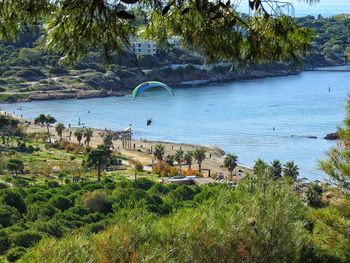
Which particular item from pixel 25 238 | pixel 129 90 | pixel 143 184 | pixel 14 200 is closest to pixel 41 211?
pixel 14 200

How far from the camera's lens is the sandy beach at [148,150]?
29547mm

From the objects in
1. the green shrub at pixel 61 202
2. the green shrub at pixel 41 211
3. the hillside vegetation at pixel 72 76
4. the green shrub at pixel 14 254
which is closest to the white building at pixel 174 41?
the green shrub at pixel 14 254

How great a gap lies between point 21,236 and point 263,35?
375 inches

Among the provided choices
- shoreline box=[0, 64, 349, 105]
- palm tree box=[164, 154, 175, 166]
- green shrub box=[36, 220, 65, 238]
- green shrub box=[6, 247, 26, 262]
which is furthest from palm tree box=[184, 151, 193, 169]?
green shrub box=[6, 247, 26, 262]

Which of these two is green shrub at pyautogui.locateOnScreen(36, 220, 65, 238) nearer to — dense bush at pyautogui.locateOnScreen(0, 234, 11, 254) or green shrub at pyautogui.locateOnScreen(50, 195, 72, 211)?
dense bush at pyautogui.locateOnScreen(0, 234, 11, 254)

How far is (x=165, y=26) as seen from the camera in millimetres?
3502

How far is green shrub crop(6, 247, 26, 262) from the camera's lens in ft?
34.3

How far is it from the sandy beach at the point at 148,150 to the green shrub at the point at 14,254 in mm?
17004

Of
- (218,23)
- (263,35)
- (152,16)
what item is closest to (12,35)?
(152,16)

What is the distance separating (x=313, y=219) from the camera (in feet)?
25.8

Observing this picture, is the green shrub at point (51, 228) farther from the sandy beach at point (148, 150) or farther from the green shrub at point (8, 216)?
the sandy beach at point (148, 150)

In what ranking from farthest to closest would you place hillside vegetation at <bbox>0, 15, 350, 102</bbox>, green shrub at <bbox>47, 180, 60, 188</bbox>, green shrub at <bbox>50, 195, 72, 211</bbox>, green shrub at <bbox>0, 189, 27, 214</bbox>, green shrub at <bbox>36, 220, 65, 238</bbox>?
hillside vegetation at <bbox>0, 15, 350, 102</bbox> → green shrub at <bbox>47, 180, 60, 188</bbox> → green shrub at <bbox>50, 195, 72, 211</bbox> → green shrub at <bbox>0, 189, 27, 214</bbox> → green shrub at <bbox>36, 220, 65, 238</bbox>

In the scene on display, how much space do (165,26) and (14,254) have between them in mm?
8031

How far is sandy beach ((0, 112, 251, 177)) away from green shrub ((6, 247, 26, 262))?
55.8 ft
